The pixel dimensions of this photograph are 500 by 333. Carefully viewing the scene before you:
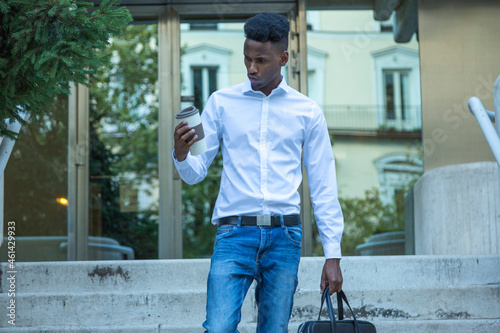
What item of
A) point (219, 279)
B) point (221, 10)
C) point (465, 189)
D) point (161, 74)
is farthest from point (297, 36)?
point (219, 279)

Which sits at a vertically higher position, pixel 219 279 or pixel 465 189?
pixel 465 189

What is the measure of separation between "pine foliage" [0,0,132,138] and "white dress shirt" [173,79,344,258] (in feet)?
2.18

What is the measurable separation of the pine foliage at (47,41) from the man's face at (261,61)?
744 mm

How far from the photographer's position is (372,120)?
14812 mm

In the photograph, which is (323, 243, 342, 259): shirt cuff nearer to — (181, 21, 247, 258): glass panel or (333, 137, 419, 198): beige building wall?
(181, 21, 247, 258): glass panel

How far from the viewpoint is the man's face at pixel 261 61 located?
3039mm

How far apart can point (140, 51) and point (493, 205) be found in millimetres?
6846

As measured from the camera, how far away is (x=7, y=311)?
180 inches

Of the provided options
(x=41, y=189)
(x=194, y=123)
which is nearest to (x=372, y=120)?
(x=41, y=189)

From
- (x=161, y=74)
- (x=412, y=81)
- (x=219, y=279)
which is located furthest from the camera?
(x=412, y=81)

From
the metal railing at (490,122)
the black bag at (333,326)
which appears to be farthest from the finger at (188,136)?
the metal railing at (490,122)

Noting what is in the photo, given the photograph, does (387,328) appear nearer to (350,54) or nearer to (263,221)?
(263,221)

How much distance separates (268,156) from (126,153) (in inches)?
261

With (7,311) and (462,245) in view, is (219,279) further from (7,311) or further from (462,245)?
(462,245)
